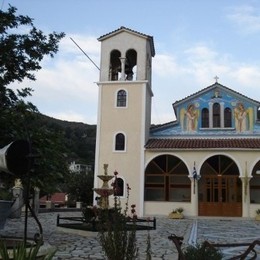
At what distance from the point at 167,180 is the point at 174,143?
8.24 ft

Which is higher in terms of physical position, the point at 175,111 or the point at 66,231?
the point at 175,111

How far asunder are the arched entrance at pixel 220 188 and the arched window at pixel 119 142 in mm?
5396

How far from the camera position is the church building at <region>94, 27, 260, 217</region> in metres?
25.7

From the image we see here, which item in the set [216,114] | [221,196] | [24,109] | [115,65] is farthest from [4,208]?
[115,65]

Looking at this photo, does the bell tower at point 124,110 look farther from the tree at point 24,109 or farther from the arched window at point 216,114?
the tree at point 24,109

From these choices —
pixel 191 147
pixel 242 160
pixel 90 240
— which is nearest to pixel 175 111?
pixel 191 147

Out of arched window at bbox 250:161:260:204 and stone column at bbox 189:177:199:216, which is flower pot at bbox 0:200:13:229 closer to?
stone column at bbox 189:177:199:216

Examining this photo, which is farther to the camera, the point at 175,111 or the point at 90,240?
the point at 175,111

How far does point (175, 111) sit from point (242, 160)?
5.94m

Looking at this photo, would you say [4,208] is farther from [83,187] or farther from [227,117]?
[83,187]

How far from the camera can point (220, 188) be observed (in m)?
26.1

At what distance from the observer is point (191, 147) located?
84.7ft

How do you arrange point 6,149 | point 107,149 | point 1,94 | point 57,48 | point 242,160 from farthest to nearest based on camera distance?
point 107,149, point 242,160, point 57,48, point 1,94, point 6,149

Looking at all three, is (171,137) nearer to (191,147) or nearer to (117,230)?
(191,147)
